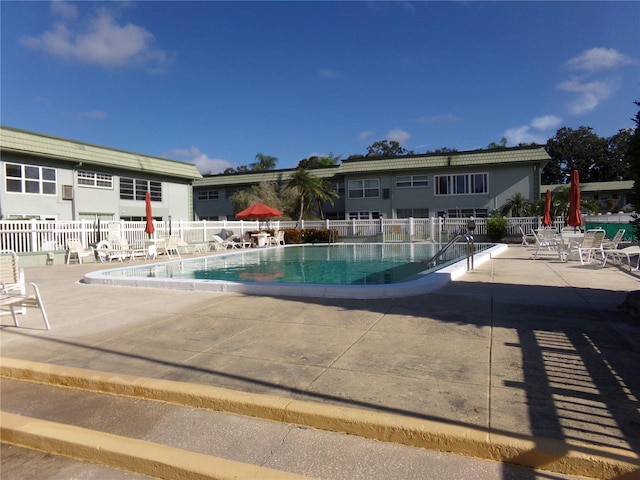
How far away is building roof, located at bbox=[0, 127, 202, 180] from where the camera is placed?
68.7 feet

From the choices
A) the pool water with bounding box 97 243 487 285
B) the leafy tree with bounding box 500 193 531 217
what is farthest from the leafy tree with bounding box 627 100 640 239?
the leafy tree with bounding box 500 193 531 217

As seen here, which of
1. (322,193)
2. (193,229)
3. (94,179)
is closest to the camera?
(193,229)

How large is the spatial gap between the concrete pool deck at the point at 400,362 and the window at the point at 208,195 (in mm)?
35481

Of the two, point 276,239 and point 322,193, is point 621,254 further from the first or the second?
point 322,193

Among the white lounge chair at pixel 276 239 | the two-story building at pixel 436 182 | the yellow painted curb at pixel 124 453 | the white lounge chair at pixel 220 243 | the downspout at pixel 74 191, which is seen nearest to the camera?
the yellow painted curb at pixel 124 453

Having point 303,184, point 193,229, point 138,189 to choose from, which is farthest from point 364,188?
point 138,189

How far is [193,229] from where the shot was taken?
23406mm

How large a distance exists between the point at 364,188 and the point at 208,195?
669 inches

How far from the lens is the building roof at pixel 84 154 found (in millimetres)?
20953

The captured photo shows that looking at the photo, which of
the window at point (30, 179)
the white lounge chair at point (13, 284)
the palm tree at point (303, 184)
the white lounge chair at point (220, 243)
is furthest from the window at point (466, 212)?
the white lounge chair at point (13, 284)

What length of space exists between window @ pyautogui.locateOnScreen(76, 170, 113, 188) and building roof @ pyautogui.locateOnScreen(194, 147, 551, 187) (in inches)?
601

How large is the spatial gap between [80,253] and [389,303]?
13758 mm

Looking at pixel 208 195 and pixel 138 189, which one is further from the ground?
pixel 208 195

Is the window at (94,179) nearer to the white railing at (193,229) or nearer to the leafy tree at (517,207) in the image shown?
the white railing at (193,229)
